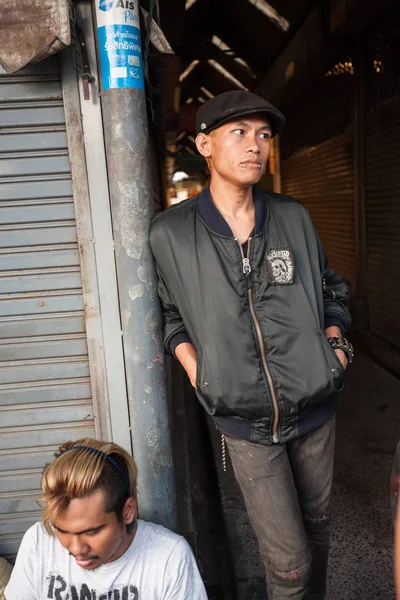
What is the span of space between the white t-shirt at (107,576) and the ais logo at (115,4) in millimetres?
2109

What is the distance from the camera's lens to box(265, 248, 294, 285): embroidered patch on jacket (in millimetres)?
2045

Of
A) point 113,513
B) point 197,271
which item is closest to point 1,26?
point 197,271

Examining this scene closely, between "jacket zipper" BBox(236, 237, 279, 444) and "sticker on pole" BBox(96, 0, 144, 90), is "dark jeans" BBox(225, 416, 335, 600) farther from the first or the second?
"sticker on pole" BBox(96, 0, 144, 90)

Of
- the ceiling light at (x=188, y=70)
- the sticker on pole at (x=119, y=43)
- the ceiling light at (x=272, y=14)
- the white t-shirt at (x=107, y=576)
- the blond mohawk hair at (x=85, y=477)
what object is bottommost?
the white t-shirt at (x=107, y=576)

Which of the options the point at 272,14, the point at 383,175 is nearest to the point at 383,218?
the point at 383,175

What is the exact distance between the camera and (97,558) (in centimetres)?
183

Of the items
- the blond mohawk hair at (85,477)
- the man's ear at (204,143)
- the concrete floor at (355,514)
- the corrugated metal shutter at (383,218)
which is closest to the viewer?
the blond mohawk hair at (85,477)

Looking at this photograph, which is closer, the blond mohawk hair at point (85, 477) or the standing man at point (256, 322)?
the blond mohawk hair at point (85, 477)

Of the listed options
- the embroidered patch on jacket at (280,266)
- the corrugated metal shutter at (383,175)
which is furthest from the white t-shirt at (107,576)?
the corrugated metal shutter at (383,175)

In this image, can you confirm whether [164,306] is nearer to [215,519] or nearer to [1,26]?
[1,26]

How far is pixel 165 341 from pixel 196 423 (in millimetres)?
3467

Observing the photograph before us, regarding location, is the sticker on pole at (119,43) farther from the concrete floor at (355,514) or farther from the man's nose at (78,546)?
the concrete floor at (355,514)

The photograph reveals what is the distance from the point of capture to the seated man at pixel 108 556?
1.82 meters

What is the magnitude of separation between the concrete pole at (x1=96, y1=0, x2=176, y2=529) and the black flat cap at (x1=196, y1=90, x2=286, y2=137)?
278mm
